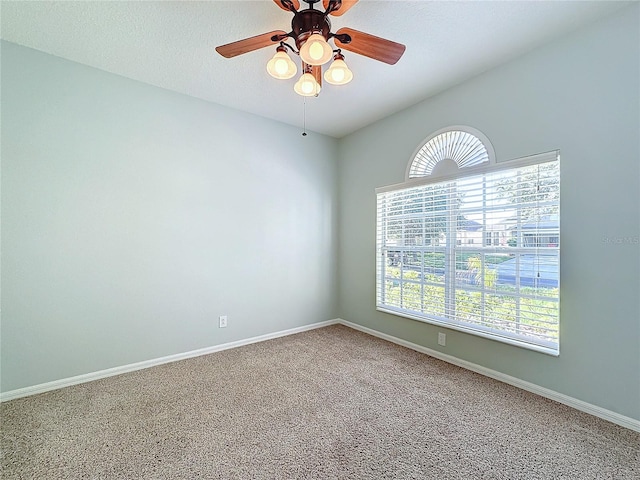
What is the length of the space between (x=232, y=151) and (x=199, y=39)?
48.8 inches

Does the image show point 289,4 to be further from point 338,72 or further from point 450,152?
point 450,152

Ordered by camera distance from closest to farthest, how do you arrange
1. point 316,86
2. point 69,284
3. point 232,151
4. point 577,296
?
1. point 316,86
2. point 577,296
3. point 69,284
4. point 232,151

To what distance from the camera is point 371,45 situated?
167 cm

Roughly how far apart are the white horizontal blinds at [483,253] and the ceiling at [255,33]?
951 millimetres

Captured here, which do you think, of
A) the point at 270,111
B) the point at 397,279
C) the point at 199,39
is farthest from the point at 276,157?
the point at 397,279

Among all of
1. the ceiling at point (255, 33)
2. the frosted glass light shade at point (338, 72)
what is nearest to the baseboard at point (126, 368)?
the ceiling at point (255, 33)

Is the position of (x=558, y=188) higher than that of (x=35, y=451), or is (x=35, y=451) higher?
(x=558, y=188)

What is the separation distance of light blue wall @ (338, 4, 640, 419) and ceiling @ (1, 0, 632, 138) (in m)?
0.20

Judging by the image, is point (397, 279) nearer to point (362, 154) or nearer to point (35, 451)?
point (362, 154)

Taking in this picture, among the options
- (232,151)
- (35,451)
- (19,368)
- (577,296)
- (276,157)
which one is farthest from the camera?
(276,157)

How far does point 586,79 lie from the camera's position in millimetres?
2027

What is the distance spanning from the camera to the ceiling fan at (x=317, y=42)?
4.87 ft

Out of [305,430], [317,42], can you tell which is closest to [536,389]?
[305,430]

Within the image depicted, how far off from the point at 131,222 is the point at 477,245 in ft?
10.7
